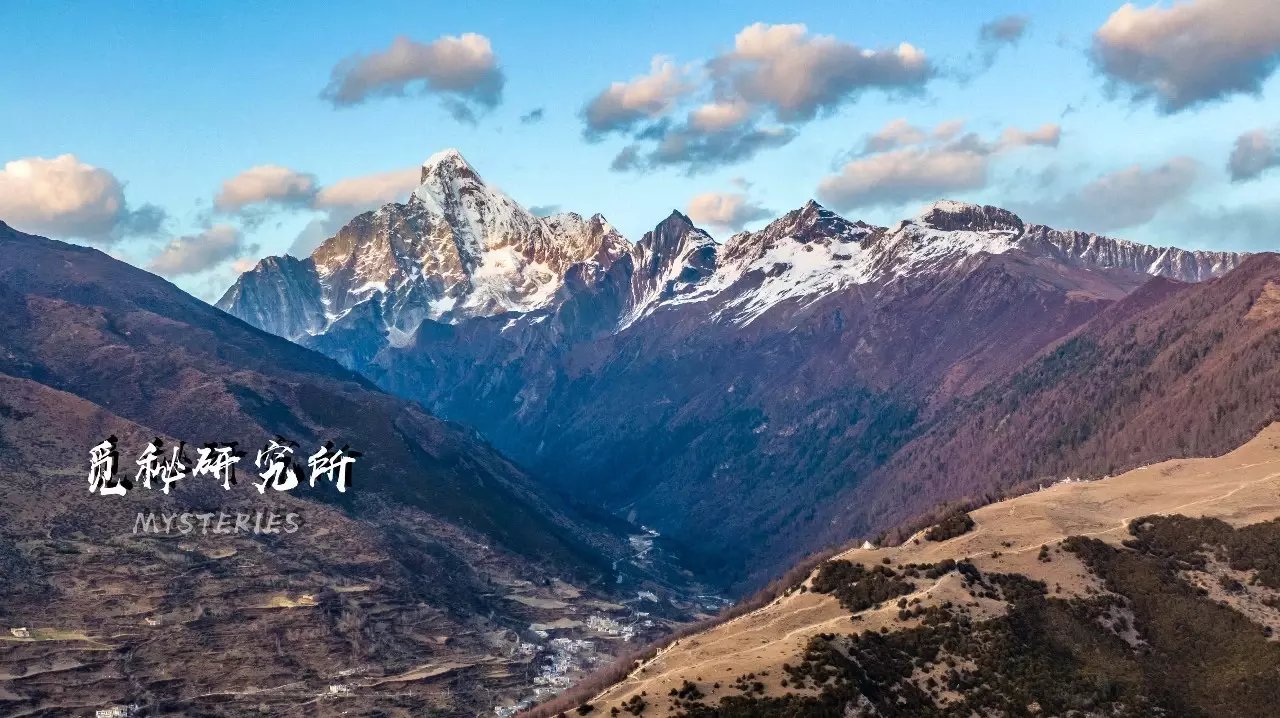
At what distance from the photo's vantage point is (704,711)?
18888 centimetres

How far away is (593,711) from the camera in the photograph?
200 meters

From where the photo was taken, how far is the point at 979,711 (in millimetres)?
199750

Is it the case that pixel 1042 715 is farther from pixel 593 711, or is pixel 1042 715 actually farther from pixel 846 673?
pixel 593 711

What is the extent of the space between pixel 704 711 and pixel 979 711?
4145 centimetres

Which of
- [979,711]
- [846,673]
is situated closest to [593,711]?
[846,673]

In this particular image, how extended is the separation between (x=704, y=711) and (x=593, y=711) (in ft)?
62.0

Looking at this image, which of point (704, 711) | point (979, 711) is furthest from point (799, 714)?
point (979, 711)

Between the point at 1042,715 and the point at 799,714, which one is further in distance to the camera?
the point at 1042,715

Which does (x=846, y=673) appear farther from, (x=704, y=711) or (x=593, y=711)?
(x=593, y=711)

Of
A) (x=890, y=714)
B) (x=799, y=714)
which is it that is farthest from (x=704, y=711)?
(x=890, y=714)

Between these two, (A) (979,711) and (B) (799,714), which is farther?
(A) (979,711)

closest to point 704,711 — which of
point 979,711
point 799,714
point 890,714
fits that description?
point 799,714

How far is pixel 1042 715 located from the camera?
19975 cm

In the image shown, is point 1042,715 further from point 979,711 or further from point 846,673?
point 846,673
